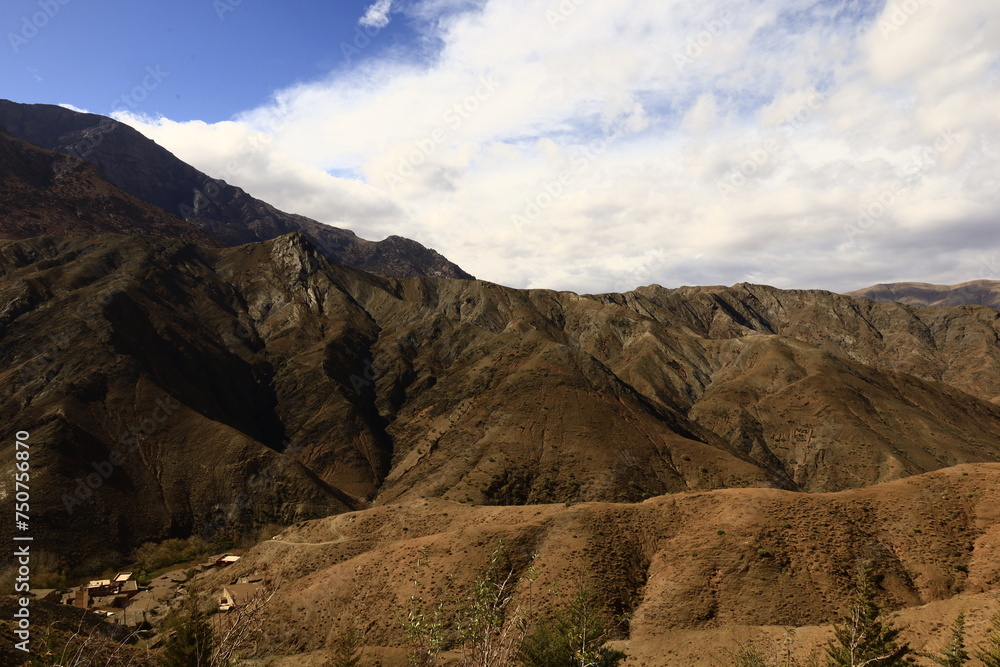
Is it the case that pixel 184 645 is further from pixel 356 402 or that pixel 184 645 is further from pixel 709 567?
pixel 356 402

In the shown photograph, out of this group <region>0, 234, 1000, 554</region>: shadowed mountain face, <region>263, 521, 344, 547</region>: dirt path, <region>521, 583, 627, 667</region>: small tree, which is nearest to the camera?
<region>521, 583, 627, 667</region>: small tree

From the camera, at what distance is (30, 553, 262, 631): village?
148 feet

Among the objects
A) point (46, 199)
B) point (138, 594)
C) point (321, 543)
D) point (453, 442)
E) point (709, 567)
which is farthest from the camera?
point (46, 199)

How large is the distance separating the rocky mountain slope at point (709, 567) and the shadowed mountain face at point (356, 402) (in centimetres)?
3990

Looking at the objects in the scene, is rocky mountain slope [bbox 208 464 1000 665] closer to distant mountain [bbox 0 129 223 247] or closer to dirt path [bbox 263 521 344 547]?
dirt path [bbox 263 521 344 547]

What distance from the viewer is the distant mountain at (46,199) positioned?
164 meters

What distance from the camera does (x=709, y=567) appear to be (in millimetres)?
33969

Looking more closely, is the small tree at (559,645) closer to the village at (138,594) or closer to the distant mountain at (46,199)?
the village at (138,594)

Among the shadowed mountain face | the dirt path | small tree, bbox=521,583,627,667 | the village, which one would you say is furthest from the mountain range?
small tree, bbox=521,583,627,667

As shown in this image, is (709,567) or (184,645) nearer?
(184,645)

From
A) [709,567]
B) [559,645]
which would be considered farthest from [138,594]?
[709,567]

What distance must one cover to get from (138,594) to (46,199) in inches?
7552

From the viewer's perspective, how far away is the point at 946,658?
2003 centimetres

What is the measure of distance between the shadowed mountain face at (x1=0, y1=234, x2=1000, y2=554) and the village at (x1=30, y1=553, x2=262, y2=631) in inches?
455
